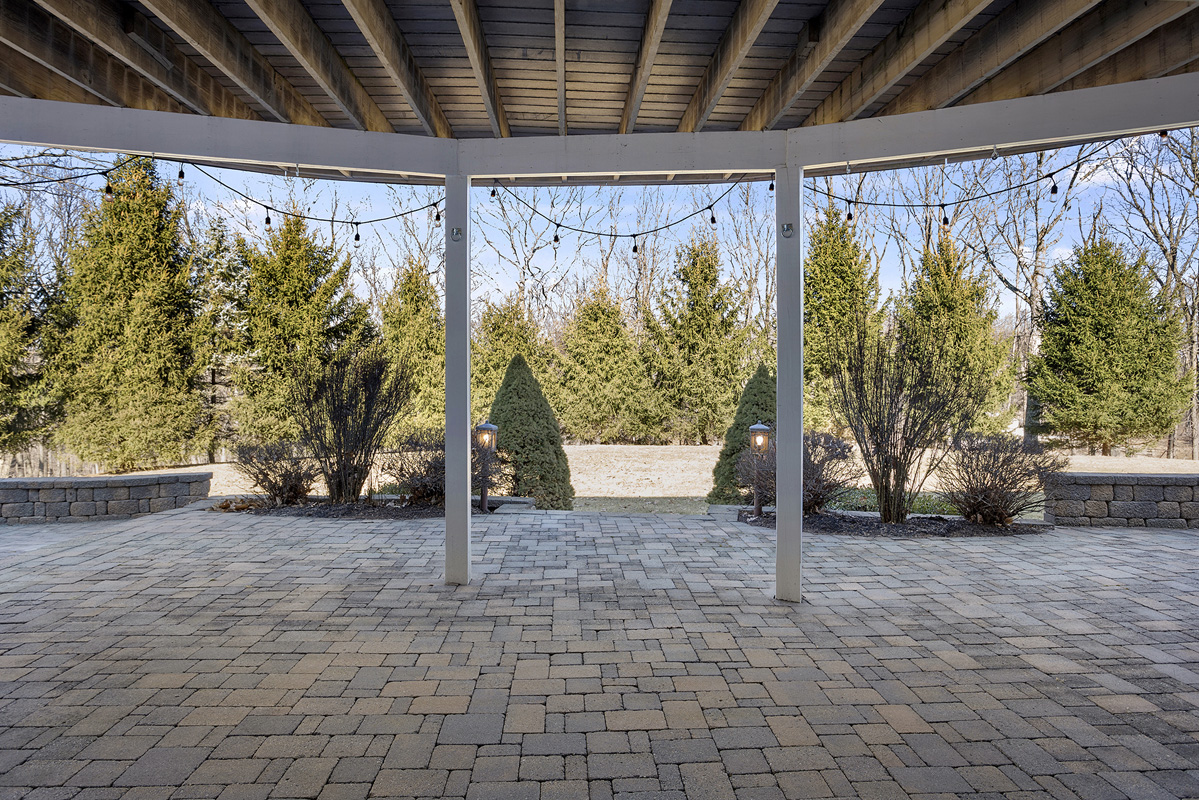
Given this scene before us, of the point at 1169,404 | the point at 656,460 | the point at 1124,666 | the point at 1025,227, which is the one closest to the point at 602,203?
the point at 656,460

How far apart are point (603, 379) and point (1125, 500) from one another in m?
7.85

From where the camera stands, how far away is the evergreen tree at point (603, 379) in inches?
476

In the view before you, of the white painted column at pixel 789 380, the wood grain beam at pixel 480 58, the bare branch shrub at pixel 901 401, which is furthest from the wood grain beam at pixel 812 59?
the bare branch shrub at pixel 901 401

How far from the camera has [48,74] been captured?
3861 mm

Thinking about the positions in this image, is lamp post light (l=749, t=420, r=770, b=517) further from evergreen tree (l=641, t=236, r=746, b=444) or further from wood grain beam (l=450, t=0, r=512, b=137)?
evergreen tree (l=641, t=236, r=746, b=444)

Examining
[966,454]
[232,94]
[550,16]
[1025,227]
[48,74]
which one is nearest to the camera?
[550,16]

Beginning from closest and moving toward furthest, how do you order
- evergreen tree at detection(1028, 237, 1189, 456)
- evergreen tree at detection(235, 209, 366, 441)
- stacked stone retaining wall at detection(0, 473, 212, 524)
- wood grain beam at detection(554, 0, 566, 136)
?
wood grain beam at detection(554, 0, 566, 136)
stacked stone retaining wall at detection(0, 473, 212, 524)
evergreen tree at detection(1028, 237, 1189, 456)
evergreen tree at detection(235, 209, 366, 441)

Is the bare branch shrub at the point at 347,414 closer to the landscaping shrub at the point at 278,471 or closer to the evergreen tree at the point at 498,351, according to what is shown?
the landscaping shrub at the point at 278,471

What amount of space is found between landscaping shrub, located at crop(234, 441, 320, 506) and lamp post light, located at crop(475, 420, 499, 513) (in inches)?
69.1

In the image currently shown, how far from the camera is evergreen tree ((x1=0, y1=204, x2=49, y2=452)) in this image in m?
9.81

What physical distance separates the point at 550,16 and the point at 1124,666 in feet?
12.3

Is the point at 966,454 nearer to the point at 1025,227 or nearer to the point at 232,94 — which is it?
the point at 232,94

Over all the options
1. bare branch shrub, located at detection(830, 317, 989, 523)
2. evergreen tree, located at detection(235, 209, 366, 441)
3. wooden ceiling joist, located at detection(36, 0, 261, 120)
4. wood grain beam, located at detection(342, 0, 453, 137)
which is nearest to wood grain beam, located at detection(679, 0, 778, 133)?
wood grain beam, located at detection(342, 0, 453, 137)

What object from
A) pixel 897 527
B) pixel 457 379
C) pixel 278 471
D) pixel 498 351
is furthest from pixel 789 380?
pixel 498 351
